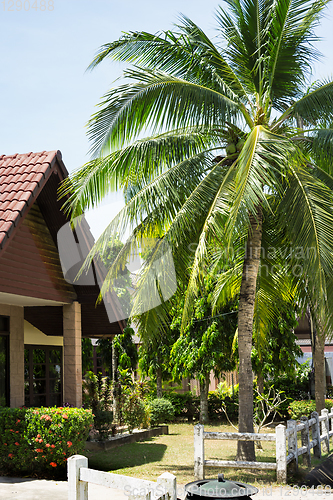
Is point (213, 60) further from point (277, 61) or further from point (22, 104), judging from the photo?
point (22, 104)

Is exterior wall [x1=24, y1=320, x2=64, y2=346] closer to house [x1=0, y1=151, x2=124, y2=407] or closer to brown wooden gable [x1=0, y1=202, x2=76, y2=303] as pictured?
house [x1=0, y1=151, x2=124, y2=407]

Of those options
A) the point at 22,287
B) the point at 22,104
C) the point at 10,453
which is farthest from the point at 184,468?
the point at 22,104

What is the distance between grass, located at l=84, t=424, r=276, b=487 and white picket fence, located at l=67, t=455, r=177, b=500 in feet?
15.9

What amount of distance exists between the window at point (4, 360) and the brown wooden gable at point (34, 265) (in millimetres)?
1643

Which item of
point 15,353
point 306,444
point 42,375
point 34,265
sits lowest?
point 306,444

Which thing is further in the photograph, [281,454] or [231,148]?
[231,148]

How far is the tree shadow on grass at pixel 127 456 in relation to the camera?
1145cm

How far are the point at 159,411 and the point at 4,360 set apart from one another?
892 cm

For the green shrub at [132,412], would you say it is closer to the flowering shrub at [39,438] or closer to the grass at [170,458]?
the grass at [170,458]

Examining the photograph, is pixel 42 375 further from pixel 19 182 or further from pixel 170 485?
pixel 170 485

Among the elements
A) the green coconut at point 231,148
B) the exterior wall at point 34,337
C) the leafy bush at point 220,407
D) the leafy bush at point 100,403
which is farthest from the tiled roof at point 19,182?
the leafy bush at point 220,407

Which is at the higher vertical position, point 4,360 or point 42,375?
point 4,360

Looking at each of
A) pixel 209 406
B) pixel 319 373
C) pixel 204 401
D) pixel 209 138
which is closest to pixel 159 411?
pixel 204 401

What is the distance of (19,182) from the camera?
32.7ft
